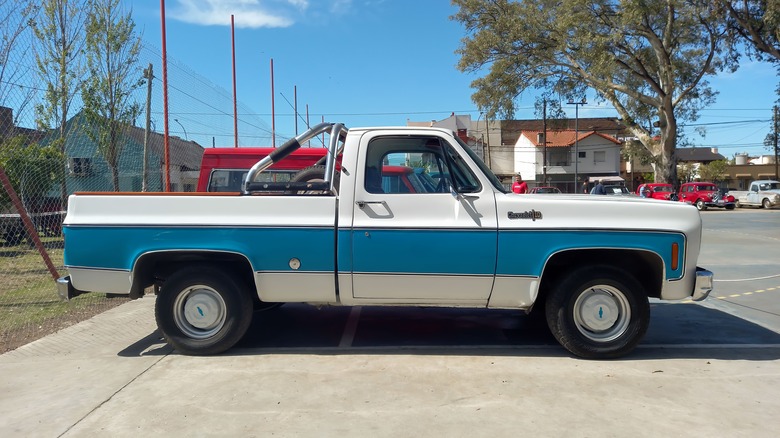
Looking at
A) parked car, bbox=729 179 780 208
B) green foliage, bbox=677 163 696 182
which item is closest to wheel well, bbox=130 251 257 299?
parked car, bbox=729 179 780 208

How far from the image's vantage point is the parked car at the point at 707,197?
36.2 meters

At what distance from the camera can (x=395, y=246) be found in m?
4.77

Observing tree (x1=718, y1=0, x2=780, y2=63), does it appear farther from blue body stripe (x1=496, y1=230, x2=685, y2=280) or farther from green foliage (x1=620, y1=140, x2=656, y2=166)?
blue body stripe (x1=496, y1=230, x2=685, y2=280)

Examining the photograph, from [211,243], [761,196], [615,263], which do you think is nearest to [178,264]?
→ [211,243]

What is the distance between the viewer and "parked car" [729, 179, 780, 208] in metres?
36.4

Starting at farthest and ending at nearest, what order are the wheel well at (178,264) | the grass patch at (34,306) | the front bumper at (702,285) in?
the grass patch at (34,306)
the wheel well at (178,264)
the front bumper at (702,285)

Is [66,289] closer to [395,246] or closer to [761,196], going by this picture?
[395,246]

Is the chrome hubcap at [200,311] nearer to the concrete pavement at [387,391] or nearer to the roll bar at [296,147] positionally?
the concrete pavement at [387,391]

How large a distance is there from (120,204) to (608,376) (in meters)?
4.41

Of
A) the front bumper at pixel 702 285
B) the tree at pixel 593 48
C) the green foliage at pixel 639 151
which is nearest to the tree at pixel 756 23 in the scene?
the tree at pixel 593 48

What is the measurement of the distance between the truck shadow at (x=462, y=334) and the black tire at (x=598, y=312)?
282 millimetres

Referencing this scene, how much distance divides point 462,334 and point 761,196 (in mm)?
39915

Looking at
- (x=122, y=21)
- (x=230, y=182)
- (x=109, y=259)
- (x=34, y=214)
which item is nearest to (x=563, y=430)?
(x=109, y=259)

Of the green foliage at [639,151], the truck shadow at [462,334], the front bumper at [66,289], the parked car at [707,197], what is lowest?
the truck shadow at [462,334]
